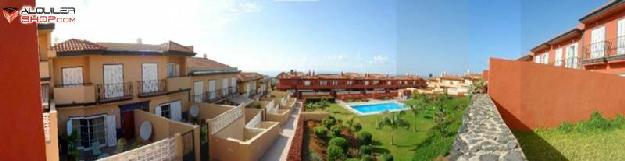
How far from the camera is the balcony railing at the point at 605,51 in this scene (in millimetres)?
15720

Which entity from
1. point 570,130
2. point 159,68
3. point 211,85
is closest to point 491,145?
point 570,130

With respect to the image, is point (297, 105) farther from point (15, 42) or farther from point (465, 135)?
point (15, 42)

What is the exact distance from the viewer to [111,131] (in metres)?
18.0

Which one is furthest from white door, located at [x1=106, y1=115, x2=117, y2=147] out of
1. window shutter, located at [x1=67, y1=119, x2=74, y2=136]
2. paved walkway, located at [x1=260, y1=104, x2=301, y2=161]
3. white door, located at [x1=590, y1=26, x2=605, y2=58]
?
white door, located at [x1=590, y1=26, x2=605, y2=58]

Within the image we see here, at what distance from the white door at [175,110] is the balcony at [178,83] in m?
0.91

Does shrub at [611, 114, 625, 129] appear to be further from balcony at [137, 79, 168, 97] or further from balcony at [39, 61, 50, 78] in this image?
balcony at [39, 61, 50, 78]

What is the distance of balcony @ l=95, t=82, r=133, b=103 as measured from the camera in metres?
17.7

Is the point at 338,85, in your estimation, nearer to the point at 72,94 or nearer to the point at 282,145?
the point at 282,145

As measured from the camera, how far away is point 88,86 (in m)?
17.0

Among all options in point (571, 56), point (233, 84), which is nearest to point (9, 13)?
→ point (571, 56)

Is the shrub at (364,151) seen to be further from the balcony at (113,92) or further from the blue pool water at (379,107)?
the blue pool water at (379,107)

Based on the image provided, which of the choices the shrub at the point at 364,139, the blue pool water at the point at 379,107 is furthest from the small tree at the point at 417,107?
the blue pool water at the point at 379,107

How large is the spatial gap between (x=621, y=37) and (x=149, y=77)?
23.0m

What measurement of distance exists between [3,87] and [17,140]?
0.55m
